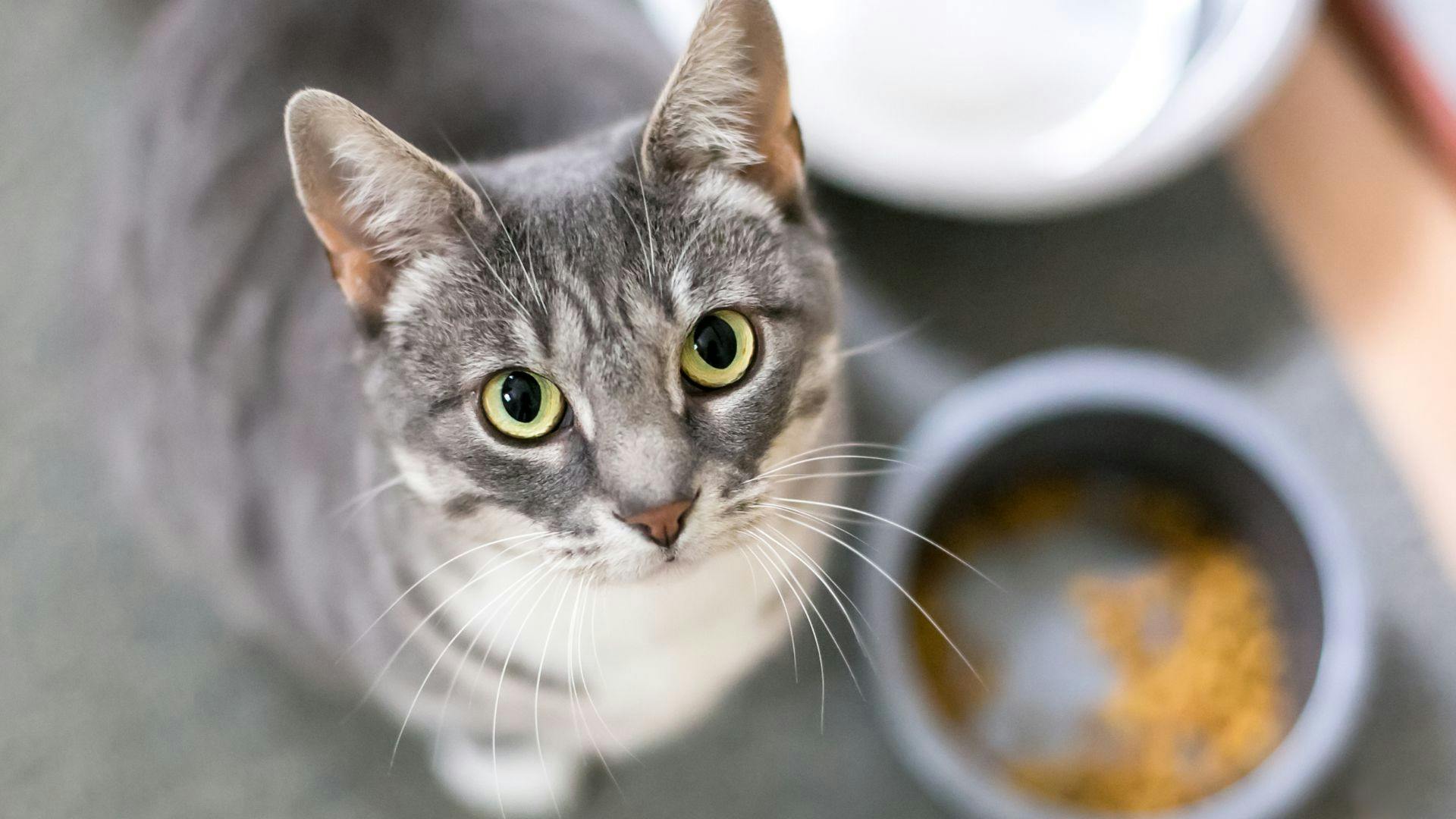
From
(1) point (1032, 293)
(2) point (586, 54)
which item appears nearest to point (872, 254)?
(1) point (1032, 293)

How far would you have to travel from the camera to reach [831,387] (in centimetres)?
100

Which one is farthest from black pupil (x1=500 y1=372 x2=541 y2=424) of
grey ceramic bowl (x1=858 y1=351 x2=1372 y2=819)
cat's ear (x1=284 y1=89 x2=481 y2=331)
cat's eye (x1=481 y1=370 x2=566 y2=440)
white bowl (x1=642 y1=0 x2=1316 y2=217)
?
white bowl (x1=642 y1=0 x2=1316 y2=217)

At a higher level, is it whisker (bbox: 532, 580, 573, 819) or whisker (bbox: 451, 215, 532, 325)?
whisker (bbox: 451, 215, 532, 325)

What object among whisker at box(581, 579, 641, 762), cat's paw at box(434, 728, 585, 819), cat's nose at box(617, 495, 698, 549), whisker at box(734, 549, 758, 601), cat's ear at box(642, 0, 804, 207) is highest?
cat's ear at box(642, 0, 804, 207)

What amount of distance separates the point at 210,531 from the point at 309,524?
0.20m

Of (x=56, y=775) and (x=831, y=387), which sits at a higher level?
(x=831, y=387)

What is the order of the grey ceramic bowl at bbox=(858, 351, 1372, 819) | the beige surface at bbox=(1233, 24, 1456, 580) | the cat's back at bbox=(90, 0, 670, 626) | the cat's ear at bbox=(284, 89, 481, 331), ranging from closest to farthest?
the cat's ear at bbox=(284, 89, 481, 331), the cat's back at bbox=(90, 0, 670, 626), the grey ceramic bowl at bbox=(858, 351, 1372, 819), the beige surface at bbox=(1233, 24, 1456, 580)

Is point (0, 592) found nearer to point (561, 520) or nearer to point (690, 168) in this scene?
point (561, 520)

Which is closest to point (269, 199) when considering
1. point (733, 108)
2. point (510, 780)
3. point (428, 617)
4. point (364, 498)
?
point (364, 498)

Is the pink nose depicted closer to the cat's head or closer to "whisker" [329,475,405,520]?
the cat's head

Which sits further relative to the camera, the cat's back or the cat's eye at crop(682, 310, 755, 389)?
the cat's back

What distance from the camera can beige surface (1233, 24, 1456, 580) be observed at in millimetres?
1605

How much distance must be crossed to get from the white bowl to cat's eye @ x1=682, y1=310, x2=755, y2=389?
70cm

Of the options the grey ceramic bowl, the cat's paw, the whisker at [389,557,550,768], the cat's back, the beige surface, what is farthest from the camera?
the beige surface
